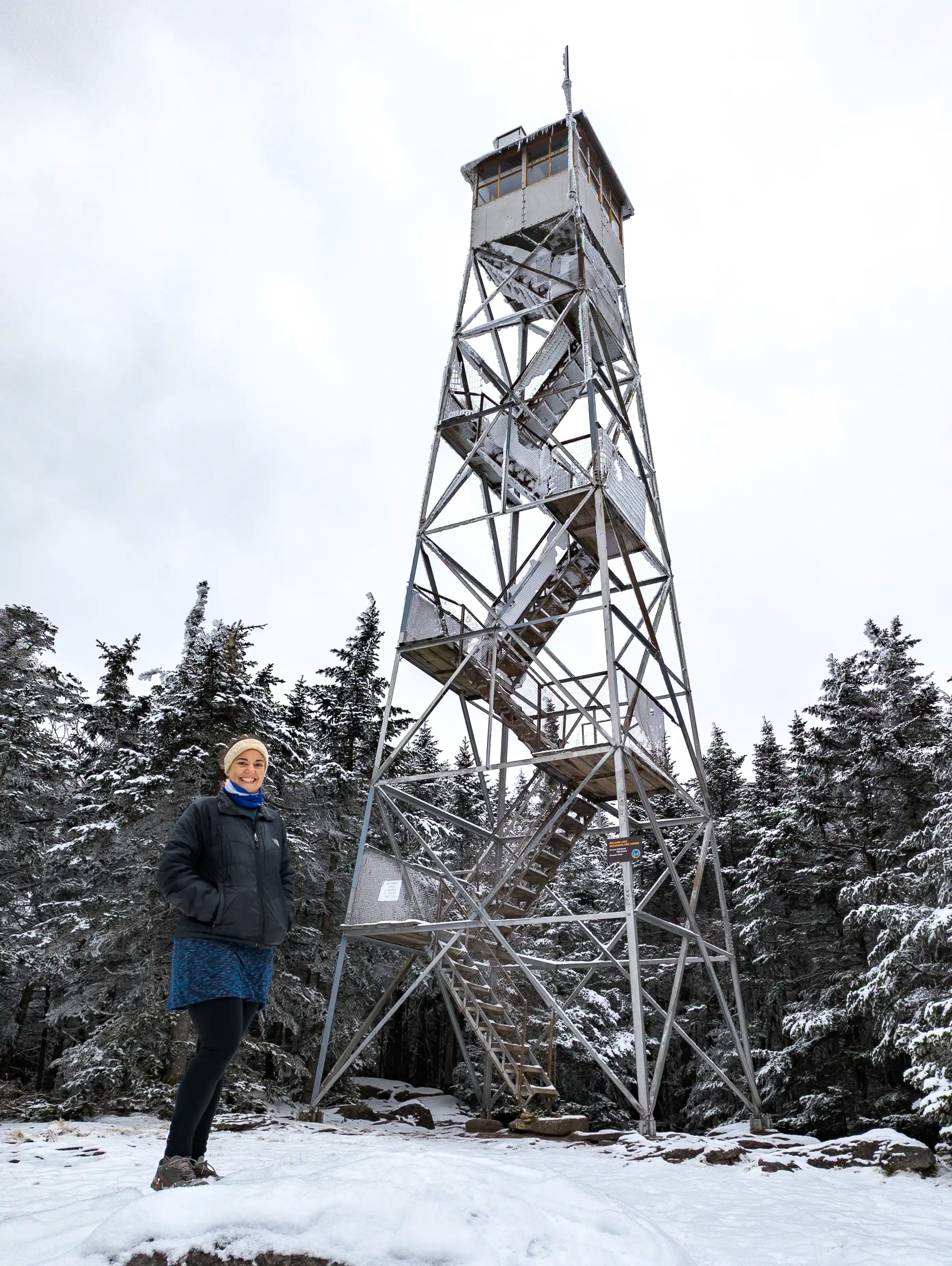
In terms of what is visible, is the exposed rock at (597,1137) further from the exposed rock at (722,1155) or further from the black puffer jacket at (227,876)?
the black puffer jacket at (227,876)

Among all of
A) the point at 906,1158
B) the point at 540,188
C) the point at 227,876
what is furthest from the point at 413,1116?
the point at 540,188

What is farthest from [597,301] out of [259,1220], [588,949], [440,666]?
[588,949]

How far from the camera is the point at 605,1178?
607cm

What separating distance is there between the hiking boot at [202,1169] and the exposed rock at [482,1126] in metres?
7.99

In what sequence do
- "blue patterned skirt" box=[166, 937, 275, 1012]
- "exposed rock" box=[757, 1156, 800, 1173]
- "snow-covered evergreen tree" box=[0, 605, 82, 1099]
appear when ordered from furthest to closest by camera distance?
"snow-covered evergreen tree" box=[0, 605, 82, 1099] < "exposed rock" box=[757, 1156, 800, 1173] < "blue patterned skirt" box=[166, 937, 275, 1012]

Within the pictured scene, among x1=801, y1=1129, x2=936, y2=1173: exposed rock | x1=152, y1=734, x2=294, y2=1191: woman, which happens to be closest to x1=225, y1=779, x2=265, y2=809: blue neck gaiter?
x1=152, y1=734, x2=294, y2=1191: woman

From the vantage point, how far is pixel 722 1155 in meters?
7.24

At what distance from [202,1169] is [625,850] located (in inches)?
271

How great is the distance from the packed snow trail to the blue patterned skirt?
72 cm

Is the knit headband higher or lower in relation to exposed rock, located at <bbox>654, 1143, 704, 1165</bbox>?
higher

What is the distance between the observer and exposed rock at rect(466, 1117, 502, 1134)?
10.9m

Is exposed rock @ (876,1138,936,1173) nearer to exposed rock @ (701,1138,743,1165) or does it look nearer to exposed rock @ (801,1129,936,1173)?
exposed rock @ (801,1129,936,1173)

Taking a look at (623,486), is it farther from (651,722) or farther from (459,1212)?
(459,1212)

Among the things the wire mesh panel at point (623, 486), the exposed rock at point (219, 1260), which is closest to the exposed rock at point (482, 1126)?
the wire mesh panel at point (623, 486)
